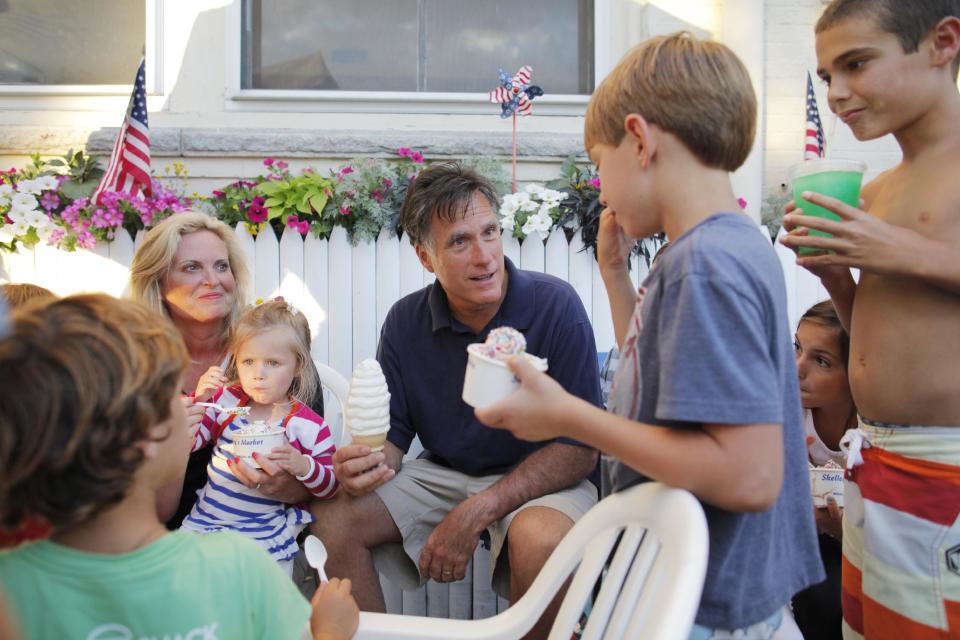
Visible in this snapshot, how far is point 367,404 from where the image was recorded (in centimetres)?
209

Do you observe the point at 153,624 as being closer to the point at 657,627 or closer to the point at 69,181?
the point at 657,627

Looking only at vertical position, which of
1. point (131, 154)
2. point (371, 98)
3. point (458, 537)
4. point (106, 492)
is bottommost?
point (458, 537)

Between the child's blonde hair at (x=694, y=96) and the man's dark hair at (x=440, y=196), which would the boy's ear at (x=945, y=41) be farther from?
the man's dark hair at (x=440, y=196)

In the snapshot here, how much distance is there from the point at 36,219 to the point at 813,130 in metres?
4.25

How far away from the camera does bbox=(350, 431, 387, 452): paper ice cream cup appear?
6.97ft

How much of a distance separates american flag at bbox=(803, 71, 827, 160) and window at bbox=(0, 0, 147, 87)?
3958 millimetres

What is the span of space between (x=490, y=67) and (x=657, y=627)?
4.11 meters

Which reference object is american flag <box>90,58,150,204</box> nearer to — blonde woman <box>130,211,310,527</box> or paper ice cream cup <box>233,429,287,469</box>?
blonde woman <box>130,211,310,527</box>

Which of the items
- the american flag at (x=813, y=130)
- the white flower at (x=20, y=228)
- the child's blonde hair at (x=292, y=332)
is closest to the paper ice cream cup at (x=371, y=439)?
the child's blonde hair at (x=292, y=332)

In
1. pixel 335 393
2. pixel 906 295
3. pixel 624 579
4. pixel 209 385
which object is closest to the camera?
pixel 624 579

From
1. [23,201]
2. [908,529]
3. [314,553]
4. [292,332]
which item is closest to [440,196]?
[292,332]

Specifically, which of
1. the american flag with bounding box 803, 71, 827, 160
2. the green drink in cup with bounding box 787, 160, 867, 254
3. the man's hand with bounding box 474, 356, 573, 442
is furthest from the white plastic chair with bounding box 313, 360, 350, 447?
the american flag with bounding box 803, 71, 827, 160

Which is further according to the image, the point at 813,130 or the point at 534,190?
the point at 813,130

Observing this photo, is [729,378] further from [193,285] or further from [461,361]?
[193,285]
